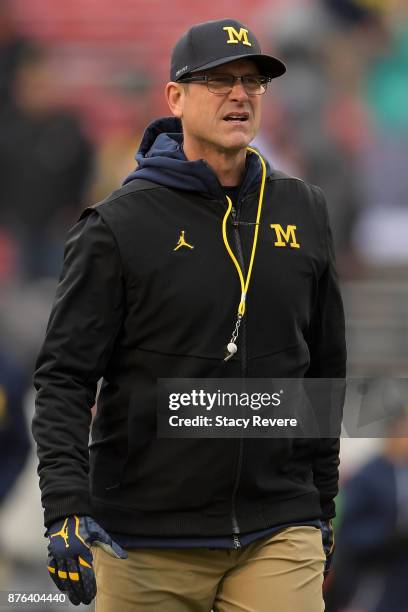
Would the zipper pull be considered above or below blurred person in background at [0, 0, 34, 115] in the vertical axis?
below

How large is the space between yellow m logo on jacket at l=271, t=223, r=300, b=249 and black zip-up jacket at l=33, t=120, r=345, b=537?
12 millimetres

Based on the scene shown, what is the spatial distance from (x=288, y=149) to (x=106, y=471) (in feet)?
21.3

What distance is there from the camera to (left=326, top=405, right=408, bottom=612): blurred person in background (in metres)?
6.57

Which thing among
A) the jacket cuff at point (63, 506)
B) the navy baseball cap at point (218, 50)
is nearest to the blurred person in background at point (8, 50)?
the navy baseball cap at point (218, 50)

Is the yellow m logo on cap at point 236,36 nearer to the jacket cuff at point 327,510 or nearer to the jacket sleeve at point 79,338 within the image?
the jacket sleeve at point 79,338

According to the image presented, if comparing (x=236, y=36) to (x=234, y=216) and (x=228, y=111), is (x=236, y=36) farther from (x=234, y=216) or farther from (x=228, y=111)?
(x=234, y=216)

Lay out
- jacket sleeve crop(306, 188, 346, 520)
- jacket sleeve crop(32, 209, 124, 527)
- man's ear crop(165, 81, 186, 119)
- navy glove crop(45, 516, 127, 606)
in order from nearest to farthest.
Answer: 1. navy glove crop(45, 516, 127, 606)
2. jacket sleeve crop(32, 209, 124, 527)
3. man's ear crop(165, 81, 186, 119)
4. jacket sleeve crop(306, 188, 346, 520)

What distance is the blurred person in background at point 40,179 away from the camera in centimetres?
932

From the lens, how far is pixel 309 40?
9789 millimetres

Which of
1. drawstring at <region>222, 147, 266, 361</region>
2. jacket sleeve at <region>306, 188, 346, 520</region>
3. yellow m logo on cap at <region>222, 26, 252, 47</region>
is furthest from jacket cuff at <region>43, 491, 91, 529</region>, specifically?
yellow m logo on cap at <region>222, 26, 252, 47</region>

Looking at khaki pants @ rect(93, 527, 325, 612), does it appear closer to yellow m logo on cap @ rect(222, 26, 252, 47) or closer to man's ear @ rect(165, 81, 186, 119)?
man's ear @ rect(165, 81, 186, 119)

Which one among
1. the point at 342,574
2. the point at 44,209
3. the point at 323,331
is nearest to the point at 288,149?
the point at 44,209

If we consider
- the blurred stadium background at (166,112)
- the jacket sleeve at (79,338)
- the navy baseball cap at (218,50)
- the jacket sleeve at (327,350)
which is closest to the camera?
the jacket sleeve at (79,338)

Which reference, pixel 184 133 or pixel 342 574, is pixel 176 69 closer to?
pixel 184 133
